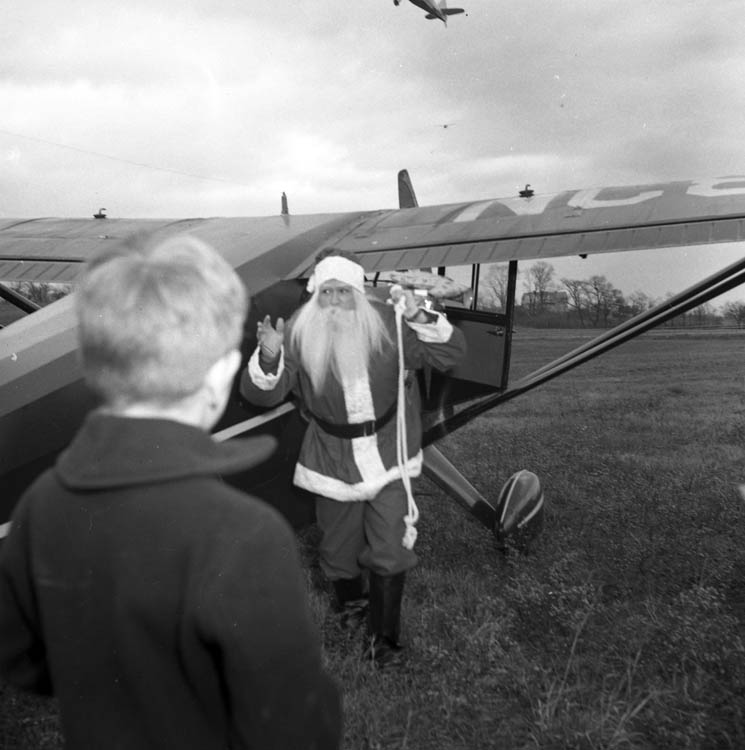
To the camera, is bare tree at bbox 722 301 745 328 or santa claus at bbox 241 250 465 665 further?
bare tree at bbox 722 301 745 328

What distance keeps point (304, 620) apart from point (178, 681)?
0.59ft

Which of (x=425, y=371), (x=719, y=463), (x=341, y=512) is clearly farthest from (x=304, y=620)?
(x=719, y=463)

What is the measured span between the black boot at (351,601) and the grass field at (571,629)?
0.27ft

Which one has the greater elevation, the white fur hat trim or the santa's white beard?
the white fur hat trim

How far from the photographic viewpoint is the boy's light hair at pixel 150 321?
904mm

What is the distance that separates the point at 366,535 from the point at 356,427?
518 mm

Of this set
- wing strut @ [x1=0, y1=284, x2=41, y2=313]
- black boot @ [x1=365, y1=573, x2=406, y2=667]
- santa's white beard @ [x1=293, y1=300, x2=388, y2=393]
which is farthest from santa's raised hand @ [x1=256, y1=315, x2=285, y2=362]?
wing strut @ [x1=0, y1=284, x2=41, y2=313]

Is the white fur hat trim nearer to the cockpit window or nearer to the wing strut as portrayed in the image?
the cockpit window

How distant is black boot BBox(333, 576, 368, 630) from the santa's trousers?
7cm

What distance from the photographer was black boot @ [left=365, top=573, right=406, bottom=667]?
322 cm

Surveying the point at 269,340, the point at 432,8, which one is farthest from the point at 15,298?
the point at 432,8

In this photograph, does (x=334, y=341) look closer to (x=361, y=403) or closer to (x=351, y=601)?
(x=361, y=403)

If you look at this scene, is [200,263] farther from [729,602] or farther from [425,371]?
[729,602]

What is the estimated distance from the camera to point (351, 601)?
3527mm
